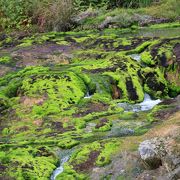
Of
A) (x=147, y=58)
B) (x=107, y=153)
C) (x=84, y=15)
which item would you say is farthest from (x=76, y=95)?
(x=84, y=15)

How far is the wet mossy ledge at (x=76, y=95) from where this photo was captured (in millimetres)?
12000

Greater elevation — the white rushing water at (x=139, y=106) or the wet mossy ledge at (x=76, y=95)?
the wet mossy ledge at (x=76, y=95)

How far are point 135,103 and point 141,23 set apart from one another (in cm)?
1126

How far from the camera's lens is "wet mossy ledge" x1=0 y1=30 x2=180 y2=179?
12.0 meters

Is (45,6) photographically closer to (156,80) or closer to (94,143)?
(156,80)

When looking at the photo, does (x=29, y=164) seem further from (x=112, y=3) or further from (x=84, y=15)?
(x=112, y=3)

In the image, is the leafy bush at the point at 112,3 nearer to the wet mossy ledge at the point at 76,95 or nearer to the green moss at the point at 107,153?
the wet mossy ledge at the point at 76,95

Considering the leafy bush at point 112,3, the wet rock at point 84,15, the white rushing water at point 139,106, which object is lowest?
the white rushing water at point 139,106

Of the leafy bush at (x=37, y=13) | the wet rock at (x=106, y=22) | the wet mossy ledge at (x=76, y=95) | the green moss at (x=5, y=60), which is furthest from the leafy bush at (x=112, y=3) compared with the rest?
the green moss at (x=5, y=60)

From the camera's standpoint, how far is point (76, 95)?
16.8 metres

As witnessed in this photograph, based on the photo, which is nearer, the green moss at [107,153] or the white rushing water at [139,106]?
the green moss at [107,153]

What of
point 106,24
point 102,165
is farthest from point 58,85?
point 106,24

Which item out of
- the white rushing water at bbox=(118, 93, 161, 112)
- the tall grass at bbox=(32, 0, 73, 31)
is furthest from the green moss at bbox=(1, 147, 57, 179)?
the tall grass at bbox=(32, 0, 73, 31)

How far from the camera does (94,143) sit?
1232 centimetres
